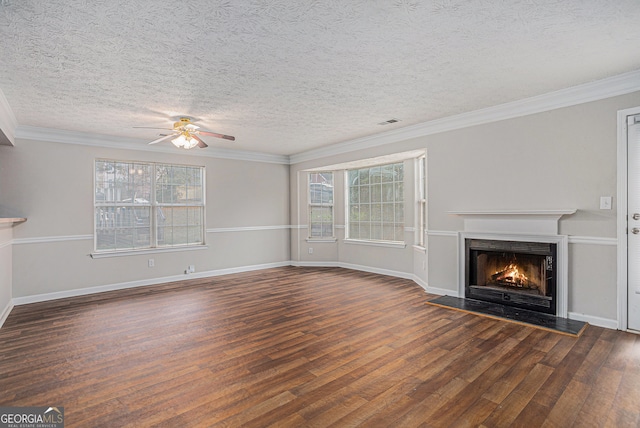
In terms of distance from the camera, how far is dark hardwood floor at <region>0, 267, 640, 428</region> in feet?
6.87

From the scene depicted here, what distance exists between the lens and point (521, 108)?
4047 millimetres

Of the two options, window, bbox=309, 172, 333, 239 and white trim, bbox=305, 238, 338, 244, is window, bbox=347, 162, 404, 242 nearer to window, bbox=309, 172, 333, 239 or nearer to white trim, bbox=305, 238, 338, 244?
white trim, bbox=305, 238, 338, 244

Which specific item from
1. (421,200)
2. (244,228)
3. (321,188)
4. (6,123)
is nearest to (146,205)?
(244,228)

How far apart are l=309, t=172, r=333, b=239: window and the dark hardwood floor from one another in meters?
3.28

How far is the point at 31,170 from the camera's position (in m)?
4.85

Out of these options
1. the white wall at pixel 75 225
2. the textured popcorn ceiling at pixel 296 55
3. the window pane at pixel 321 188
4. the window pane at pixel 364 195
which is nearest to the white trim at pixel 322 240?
the window pane at pixel 321 188

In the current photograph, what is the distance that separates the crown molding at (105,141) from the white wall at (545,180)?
12.0 ft

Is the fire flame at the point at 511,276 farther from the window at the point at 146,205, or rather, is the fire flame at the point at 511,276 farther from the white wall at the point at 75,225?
the window at the point at 146,205

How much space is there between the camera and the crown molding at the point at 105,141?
4.83 meters

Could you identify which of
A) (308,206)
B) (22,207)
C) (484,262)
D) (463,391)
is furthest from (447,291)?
(22,207)

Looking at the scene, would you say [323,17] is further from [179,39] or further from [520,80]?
[520,80]

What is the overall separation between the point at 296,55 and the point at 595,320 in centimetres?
403

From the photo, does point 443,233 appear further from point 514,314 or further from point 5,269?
point 5,269

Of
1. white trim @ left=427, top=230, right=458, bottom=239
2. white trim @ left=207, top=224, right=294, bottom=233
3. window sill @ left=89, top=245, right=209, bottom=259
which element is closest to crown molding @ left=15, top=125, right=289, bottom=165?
white trim @ left=207, top=224, right=294, bottom=233
